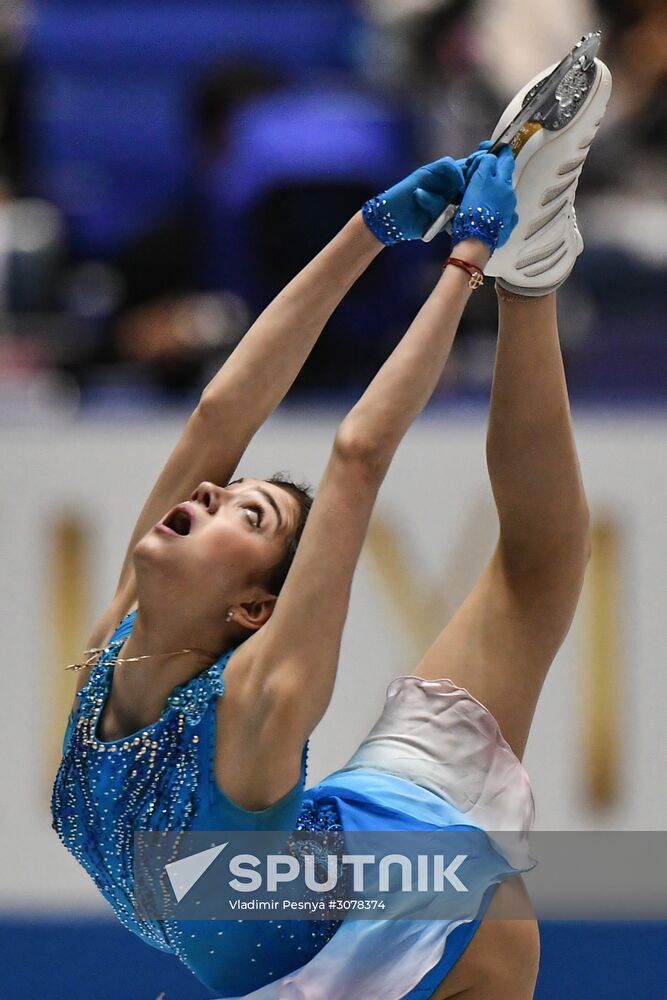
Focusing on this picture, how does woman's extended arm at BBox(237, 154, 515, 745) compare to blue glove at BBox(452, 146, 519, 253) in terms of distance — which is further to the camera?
blue glove at BBox(452, 146, 519, 253)

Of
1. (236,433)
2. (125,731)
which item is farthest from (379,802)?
(236,433)

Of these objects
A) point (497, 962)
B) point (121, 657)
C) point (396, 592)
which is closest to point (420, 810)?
point (497, 962)

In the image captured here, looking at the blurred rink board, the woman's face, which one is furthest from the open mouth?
the blurred rink board

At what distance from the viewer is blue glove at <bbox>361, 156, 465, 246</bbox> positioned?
1.95 m

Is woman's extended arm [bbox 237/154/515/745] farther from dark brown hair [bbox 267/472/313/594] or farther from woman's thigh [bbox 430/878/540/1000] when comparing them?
woman's thigh [bbox 430/878/540/1000]

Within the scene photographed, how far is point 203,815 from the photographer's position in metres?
1.80

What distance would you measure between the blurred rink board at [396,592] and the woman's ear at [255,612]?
1330 millimetres

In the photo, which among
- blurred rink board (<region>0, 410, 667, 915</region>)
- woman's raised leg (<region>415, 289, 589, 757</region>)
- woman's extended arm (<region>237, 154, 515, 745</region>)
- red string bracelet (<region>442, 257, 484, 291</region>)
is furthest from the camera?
blurred rink board (<region>0, 410, 667, 915</region>)

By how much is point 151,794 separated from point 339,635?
12.3 inches

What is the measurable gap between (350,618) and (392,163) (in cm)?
121

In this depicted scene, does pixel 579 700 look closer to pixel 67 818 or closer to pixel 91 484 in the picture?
pixel 91 484

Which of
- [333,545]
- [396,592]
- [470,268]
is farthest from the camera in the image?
[396,592]

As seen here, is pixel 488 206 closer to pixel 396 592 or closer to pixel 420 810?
pixel 420 810

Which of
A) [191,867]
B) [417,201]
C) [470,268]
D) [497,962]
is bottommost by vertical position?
[497,962]
